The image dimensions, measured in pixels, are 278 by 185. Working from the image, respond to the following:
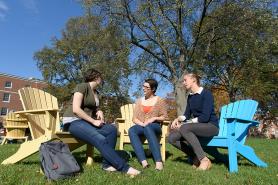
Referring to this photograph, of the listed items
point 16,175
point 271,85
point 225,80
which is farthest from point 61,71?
point 16,175

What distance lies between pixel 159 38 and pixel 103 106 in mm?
17882

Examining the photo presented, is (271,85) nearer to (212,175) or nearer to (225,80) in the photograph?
(225,80)

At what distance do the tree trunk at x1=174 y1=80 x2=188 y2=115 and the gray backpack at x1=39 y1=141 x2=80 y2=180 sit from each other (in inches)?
576

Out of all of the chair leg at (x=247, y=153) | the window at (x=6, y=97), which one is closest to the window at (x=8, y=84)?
the window at (x=6, y=97)

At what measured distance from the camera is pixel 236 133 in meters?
6.40

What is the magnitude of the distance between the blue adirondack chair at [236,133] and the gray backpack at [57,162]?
8.14 feet

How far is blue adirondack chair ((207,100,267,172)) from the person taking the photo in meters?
5.77

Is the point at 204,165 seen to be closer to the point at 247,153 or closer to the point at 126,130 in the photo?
the point at 247,153

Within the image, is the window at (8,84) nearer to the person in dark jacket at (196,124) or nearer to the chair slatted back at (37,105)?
the chair slatted back at (37,105)

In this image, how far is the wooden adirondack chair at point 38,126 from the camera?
5457 millimetres

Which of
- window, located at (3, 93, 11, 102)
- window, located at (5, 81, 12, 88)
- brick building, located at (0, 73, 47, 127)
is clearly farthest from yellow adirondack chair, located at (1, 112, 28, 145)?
window, located at (5, 81, 12, 88)

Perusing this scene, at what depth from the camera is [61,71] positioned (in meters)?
42.0

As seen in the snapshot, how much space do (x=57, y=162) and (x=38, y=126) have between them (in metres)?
1.55

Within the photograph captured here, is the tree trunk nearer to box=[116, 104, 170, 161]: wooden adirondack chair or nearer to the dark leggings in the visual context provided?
box=[116, 104, 170, 161]: wooden adirondack chair
